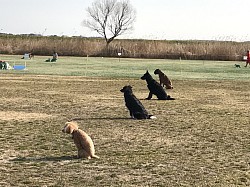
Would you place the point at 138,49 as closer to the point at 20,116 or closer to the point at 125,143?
the point at 20,116

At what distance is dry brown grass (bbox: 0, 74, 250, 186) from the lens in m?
7.54

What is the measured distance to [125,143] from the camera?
10250mm

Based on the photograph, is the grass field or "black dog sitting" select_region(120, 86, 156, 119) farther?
"black dog sitting" select_region(120, 86, 156, 119)

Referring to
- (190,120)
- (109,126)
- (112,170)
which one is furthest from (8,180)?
(190,120)

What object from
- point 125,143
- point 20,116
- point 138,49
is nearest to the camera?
point 125,143

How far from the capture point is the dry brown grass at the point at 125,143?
7535mm

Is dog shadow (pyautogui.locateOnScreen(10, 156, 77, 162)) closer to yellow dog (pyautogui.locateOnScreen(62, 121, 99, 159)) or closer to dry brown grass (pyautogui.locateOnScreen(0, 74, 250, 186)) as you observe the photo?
dry brown grass (pyautogui.locateOnScreen(0, 74, 250, 186))

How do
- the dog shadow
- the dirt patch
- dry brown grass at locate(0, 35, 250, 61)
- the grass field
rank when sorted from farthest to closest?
dry brown grass at locate(0, 35, 250, 61), the dirt patch, the dog shadow, the grass field

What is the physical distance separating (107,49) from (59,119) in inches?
2250

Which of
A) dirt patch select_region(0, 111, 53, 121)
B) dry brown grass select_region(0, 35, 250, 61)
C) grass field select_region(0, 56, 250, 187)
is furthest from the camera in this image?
dry brown grass select_region(0, 35, 250, 61)

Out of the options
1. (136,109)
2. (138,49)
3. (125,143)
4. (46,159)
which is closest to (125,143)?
(125,143)

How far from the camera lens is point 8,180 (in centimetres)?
726

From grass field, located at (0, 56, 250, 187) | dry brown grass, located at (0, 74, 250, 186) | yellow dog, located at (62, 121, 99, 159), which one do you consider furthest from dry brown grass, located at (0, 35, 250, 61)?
yellow dog, located at (62, 121, 99, 159)

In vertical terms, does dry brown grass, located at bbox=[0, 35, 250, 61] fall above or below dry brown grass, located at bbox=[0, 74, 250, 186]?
above
